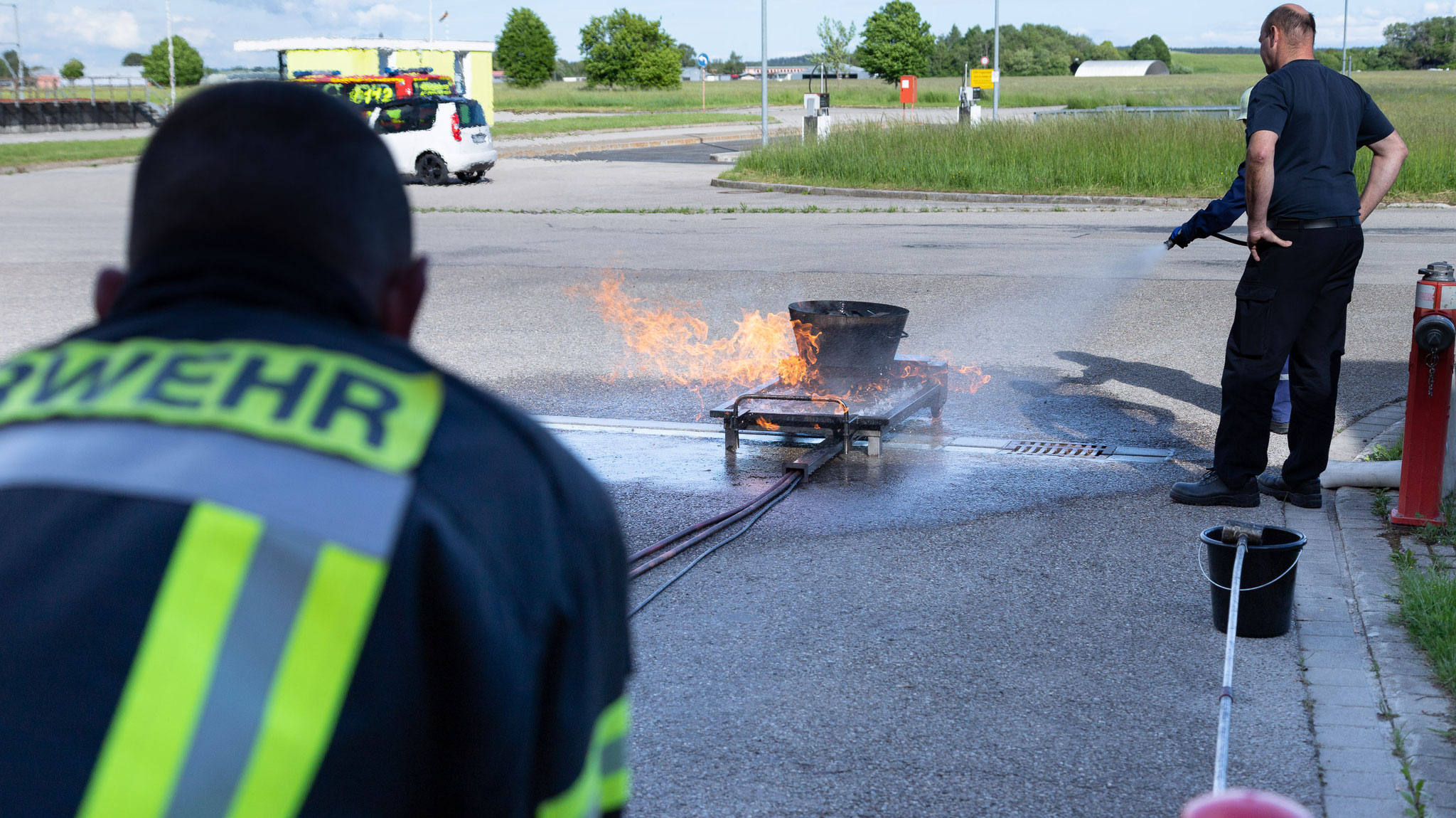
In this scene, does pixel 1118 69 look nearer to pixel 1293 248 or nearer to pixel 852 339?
pixel 852 339

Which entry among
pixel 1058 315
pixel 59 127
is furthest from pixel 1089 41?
pixel 1058 315

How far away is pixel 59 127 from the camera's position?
1702 inches

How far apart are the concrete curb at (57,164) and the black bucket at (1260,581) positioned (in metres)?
27.8

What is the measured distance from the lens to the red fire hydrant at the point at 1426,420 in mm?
5262

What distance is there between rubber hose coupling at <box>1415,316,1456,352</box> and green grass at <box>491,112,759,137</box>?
36635 millimetres

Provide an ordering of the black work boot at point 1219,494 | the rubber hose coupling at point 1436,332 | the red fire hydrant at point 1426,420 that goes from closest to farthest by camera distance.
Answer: the rubber hose coupling at point 1436,332, the red fire hydrant at point 1426,420, the black work boot at point 1219,494

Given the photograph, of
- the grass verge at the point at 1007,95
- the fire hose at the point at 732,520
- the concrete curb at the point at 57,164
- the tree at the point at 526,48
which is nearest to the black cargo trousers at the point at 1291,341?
the fire hose at the point at 732,520

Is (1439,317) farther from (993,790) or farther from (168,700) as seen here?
(168,700)

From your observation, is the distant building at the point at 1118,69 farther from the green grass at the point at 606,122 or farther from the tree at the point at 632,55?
the green grass at the point at 606,122

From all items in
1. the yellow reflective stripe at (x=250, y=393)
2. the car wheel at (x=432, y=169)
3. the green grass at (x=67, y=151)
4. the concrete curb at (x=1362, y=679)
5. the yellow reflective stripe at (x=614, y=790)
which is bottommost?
the concrete curb at (x=1362, y=679)

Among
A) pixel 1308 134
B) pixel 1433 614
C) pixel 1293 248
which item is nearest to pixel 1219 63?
pixel 1308 134

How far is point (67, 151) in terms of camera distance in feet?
100

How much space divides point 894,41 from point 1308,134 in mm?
102618

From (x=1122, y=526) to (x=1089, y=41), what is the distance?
168 metres
